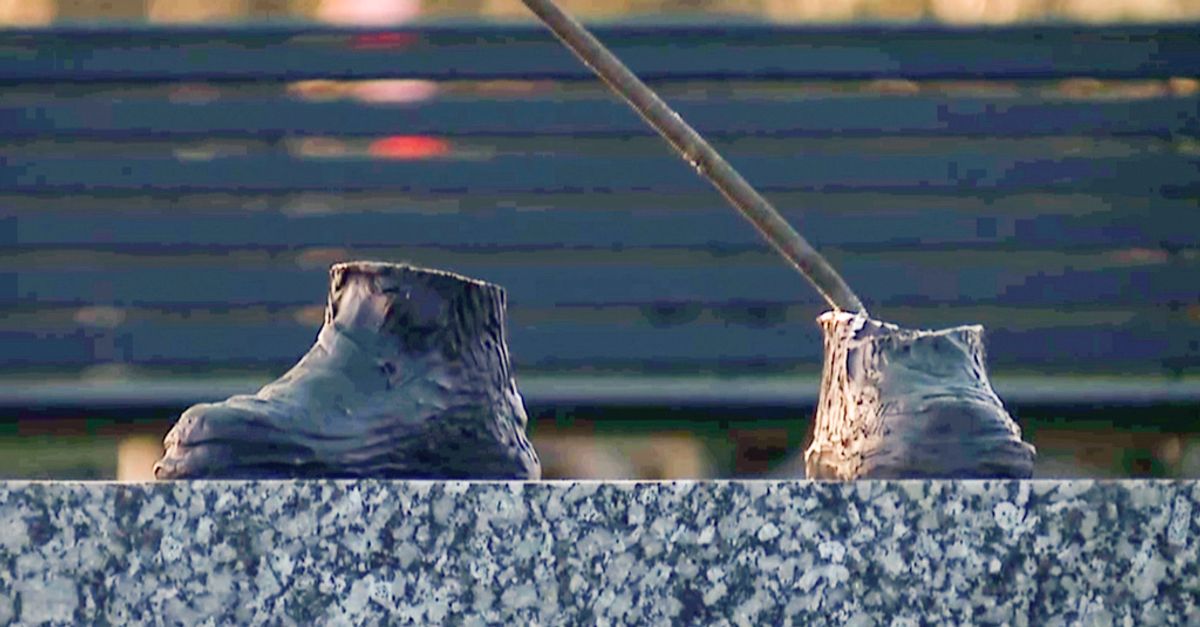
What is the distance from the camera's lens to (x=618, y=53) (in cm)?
336

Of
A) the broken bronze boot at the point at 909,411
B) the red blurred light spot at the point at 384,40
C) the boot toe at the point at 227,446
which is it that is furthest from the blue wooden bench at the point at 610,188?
the boot toe at the point at 227,446

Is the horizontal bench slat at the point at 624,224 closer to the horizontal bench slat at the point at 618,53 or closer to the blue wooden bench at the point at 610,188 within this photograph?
the blue wooden bench at the point at 610,188

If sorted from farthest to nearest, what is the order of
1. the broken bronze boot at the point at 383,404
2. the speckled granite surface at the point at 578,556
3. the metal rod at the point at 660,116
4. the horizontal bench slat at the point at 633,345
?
the horizontal bench slat at the point at 633,345 < the metal rod at the point at 660,116 < the broken bronze boot at the point at 383,404 < the speckled granite surface at the point at 578,556

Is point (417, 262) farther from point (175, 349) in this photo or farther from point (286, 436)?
point (286, 436)

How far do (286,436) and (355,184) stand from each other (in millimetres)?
2115

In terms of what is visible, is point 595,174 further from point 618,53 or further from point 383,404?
point 383,404

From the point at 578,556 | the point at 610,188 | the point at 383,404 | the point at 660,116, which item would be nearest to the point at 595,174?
the point at 610,188

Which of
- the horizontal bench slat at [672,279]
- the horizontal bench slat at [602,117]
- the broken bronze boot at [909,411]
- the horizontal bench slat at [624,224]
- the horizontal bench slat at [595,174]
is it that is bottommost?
the broken bronze boot at [909,411]

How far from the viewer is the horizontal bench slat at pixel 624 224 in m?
3.39

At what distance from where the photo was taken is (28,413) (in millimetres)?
3293

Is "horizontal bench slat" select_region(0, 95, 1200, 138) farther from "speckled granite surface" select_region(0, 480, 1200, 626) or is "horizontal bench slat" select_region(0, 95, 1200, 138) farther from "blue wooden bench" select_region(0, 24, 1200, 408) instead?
"speckled granite surface" select_region(0, 480, 1200, 626)

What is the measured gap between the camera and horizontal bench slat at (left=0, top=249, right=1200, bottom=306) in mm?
3365

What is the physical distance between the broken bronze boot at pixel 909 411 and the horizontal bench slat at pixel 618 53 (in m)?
1.96

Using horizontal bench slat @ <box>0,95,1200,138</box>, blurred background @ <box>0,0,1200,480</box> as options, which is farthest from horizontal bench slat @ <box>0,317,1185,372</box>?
horizontal bench slat @ <box>0,95,1200,138</box>
